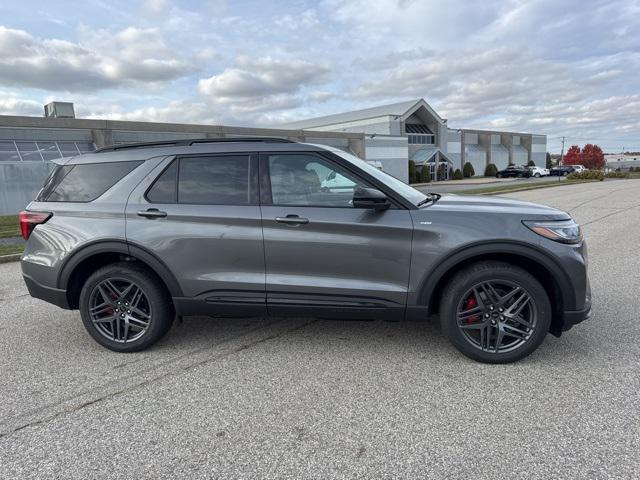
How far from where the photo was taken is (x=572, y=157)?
106000 mm

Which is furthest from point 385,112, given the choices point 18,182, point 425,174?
point 18,182

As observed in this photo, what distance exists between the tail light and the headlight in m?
4.13

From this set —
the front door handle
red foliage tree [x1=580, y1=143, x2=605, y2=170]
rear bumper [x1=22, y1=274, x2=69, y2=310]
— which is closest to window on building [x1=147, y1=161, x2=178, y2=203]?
the front door handle

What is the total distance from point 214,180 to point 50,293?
184cm

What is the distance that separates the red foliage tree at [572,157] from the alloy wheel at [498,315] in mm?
117043

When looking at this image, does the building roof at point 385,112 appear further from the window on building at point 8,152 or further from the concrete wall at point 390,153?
the window on building at point 8,152

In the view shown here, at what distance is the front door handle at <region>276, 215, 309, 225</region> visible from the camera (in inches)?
138

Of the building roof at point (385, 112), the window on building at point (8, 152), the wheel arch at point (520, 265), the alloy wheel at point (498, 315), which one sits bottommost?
the alloy wheel at point (498, 315)

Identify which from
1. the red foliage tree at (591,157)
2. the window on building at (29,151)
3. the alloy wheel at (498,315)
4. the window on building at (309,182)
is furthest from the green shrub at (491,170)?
the window on building at (309,182)

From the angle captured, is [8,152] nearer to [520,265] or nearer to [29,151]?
[29,151]

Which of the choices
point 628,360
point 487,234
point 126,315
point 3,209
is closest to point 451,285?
point 487,234

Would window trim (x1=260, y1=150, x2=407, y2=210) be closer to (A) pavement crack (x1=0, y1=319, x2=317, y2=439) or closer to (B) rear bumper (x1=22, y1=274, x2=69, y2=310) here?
(A) pavement crack (x1=0, y1=319, x2=317, y2=439)

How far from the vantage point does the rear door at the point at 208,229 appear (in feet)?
11.9

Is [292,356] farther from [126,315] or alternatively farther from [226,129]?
[226,129]
